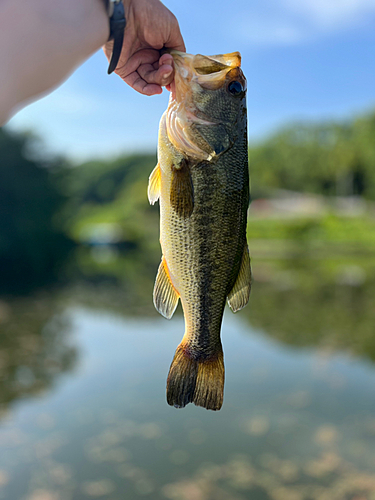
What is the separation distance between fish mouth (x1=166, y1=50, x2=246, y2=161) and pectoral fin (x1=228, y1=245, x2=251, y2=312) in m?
0.44

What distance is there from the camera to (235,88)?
196 centimetres

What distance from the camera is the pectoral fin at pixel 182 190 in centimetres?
186

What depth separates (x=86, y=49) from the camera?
128 cm

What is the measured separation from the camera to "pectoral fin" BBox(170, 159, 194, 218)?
73.2 inches

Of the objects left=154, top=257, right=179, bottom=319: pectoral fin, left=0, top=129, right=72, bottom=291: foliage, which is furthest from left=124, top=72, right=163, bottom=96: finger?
left=0, top=129, right=72, bottom=291: foliage

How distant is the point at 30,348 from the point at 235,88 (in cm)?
1914

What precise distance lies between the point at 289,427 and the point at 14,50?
1369cm

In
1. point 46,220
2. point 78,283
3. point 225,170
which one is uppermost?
point 46,220

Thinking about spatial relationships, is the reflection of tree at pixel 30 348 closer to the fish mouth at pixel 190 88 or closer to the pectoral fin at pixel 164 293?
the pectoral fin at pixel 164 293

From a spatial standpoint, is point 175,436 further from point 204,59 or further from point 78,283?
point 78,283

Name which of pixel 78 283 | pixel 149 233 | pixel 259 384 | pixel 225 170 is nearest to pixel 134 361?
pixel 259 384

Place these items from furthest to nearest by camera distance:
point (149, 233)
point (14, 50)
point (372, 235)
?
point (149, 233)
point (372, 235)
point (14, 50)

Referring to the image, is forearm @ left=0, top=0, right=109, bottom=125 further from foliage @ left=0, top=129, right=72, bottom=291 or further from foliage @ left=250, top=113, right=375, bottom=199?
foliage @ left=250, top=113, right=375, bottom=199

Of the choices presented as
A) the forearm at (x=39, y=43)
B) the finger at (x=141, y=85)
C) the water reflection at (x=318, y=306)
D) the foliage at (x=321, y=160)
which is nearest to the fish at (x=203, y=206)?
the finger at (x=141, y=85)
